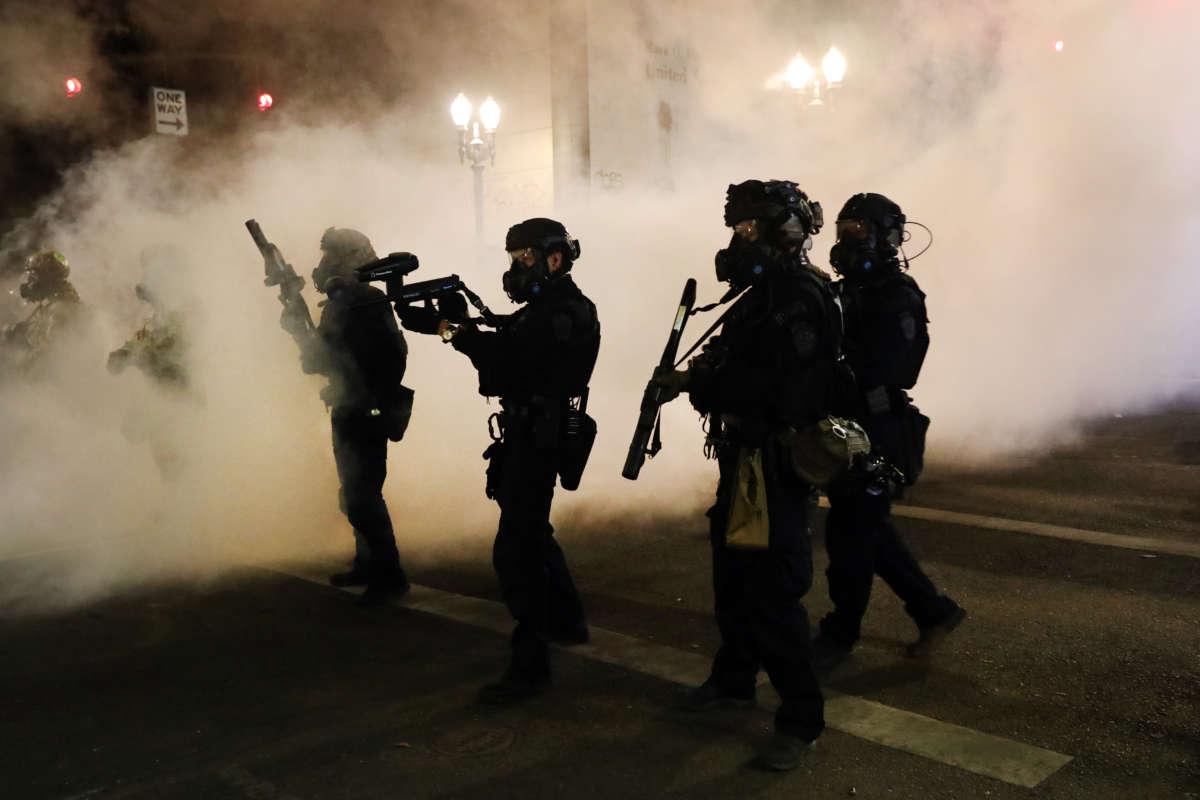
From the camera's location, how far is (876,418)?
4105 millimetres

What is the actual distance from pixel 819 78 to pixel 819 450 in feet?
25.8

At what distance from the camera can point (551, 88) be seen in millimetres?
12266

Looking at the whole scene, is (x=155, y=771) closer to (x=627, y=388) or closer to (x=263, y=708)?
(x=263, y=708)

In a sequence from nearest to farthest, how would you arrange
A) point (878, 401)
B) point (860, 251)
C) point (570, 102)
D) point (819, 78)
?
point (878, 401) < point (860, 251) < point (819, 78) < point (570, 102)

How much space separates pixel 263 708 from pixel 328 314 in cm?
195

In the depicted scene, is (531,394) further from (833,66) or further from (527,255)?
(833,66)

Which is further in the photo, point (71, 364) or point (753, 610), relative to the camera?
point (71, 364)

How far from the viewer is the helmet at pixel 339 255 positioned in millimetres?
5184

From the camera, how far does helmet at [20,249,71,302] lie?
297 inches

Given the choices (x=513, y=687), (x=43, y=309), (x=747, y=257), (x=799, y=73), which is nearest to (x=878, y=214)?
(x=747, y=257)

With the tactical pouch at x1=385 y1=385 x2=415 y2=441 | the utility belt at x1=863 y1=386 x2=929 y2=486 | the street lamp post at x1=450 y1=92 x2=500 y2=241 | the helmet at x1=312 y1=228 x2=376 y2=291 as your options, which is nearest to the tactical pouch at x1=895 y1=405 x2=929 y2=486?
the utility belt at x1=863 y1=386 x2=929 y2=486

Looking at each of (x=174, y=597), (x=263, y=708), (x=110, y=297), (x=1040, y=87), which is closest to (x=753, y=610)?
(x=263, y=708)

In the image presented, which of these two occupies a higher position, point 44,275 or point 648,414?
point 44,275

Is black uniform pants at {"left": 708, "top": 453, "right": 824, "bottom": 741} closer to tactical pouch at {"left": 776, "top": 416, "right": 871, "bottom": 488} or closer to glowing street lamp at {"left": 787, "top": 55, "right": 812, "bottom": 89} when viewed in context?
tactical pouch at {"left": 776, "top": 416, "right": 871, "bottom": 488}
